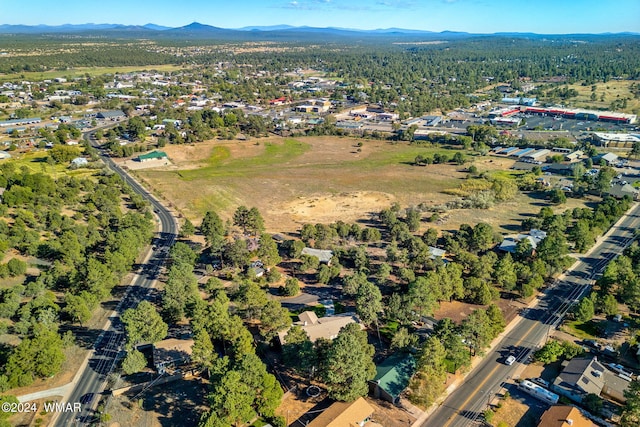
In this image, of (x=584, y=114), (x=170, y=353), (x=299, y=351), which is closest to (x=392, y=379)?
(x=299, y=351)

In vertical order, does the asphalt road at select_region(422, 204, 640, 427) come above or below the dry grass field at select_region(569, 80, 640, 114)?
below

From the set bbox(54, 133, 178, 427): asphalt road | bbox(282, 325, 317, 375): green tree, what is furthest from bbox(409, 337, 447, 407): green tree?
bbox(54, 133, 178, 427): asphalt road

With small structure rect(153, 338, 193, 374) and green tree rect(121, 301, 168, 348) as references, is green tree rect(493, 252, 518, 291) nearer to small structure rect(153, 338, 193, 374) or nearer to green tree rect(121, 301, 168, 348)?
small structure rect(153, 338, 193, 374)

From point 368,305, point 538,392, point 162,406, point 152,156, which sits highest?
point 152,156

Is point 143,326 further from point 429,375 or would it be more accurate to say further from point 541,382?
point 541,382

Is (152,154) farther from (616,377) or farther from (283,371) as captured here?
(616,377)

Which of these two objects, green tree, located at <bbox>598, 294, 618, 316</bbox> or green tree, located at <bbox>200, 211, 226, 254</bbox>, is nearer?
green tree, located at <bbox>598, 294, 618, 316</bbox>

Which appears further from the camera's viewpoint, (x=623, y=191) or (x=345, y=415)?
(x=623, y=191)
